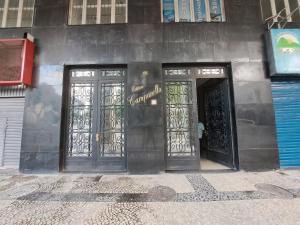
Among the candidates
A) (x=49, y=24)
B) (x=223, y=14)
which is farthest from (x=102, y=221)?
(x=223, y=14)

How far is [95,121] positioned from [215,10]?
6211 millimetres

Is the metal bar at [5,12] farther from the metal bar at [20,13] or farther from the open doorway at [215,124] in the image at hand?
the open doorway at [215,124]

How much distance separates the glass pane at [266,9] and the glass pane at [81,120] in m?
7.17

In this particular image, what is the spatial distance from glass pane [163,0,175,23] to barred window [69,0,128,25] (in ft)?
5.00

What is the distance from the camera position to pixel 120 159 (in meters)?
5.99

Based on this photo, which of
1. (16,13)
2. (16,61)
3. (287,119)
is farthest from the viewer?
(16,13)

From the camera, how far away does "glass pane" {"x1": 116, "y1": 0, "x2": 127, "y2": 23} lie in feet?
21.4

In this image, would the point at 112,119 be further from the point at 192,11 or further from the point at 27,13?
the point at 27,13

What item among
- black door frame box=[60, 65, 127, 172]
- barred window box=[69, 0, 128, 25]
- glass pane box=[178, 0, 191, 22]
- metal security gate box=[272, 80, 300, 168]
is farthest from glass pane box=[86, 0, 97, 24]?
metal security gate box=[272, 80, 300, 168]

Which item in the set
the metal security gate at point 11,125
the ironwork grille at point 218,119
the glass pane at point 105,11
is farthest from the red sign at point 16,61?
the ironwork grille at point 218,119

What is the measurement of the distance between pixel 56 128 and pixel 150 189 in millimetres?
3913

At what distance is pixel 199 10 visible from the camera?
6.54m

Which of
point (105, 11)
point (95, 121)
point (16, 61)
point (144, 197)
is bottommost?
point (144, 197)

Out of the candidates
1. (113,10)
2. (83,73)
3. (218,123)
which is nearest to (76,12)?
(113,10)
